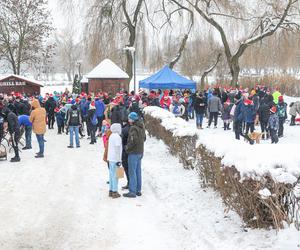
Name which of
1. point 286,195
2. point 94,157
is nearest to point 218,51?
point 94,157

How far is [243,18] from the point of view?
3073 centimetres

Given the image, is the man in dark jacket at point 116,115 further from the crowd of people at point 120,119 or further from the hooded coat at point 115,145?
the hooded coat at point 115,145

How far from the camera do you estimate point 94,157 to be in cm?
1359

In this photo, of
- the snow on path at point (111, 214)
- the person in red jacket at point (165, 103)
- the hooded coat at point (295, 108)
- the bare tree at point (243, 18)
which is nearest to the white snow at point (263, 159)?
the snow on path at point (111, 214)

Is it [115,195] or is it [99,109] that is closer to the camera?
[115,195]

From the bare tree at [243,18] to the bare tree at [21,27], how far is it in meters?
10.2

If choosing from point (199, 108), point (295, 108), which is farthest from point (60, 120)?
point (295, 108)

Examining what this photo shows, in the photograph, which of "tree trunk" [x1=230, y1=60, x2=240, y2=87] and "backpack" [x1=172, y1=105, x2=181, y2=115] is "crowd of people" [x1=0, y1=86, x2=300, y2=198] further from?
"tree trunk" [x1=230, y1=60, x2=240, y2=87]

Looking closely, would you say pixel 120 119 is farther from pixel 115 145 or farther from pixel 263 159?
pixel 263 159

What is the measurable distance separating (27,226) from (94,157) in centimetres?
601

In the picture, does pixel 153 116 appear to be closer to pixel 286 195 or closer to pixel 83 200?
pixel 83 200

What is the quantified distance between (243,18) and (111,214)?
24.9 meters

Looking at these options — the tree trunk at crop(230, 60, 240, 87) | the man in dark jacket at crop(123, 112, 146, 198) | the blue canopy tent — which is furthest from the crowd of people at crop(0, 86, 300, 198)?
the tree trunk at crop(230, 60, 240, 87)

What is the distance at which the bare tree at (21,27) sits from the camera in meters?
32.4
